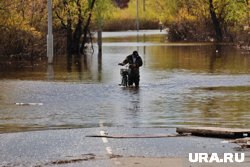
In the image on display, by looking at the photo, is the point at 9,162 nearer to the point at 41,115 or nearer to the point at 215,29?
the point at 41,115

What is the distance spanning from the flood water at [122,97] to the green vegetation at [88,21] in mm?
5387

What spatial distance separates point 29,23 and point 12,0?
8.36 feet

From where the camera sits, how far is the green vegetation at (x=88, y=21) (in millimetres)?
44188

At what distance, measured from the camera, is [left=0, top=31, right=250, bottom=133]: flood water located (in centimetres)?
1811

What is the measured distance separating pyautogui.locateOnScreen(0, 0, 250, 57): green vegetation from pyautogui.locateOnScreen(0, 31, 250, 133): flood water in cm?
539

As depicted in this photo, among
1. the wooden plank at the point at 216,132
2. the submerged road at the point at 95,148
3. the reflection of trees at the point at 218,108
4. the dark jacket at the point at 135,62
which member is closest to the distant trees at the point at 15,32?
the dark jacket at the point at 135,62

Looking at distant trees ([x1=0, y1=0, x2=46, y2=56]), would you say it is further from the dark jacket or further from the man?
the dark jacket

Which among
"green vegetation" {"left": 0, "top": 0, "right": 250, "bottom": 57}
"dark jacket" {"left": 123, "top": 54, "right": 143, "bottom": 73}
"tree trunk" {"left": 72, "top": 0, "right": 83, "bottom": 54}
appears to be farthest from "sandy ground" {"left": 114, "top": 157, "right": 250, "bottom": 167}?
"tree trunk" {"left": 72, "top": 0, "right": 83, "bottom": 54}

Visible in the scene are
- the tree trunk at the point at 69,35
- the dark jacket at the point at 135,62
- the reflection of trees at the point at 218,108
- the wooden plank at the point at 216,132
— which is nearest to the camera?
the wooden plank at the point at 216,132

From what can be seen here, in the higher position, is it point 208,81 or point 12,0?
point 12,0

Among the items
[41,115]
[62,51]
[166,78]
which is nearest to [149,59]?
[62,51]

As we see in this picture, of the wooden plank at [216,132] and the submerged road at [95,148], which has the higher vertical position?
the wooden plank at [216,132]

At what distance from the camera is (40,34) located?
45625mm

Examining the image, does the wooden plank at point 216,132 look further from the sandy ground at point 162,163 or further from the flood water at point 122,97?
the sandy ground at point 162,163
